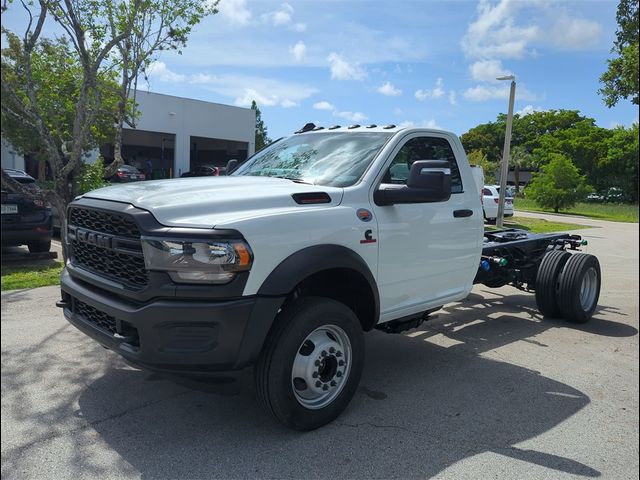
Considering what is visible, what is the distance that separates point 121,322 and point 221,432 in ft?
3.26

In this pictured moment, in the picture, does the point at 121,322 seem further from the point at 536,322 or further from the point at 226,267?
the point at 536,322

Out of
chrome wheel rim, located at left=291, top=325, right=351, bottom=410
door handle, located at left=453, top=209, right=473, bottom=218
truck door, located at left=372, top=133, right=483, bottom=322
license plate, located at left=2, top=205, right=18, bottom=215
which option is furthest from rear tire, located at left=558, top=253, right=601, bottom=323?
license plate, located at left=2, top=205, right=18, bottom=215

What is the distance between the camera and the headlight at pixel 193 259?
9.78 feet

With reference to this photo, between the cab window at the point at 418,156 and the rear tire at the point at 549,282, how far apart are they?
220cm

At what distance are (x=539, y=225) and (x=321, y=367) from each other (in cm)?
1927

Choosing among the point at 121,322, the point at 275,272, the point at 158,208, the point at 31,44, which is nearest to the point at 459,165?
the point at 275,272

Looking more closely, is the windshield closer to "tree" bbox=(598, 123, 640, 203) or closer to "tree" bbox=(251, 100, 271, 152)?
"tree" bbox=(598, 123, 640, 203)

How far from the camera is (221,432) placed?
3.50 meters

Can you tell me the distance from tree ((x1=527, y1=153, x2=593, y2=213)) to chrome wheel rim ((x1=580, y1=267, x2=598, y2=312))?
54.0ft

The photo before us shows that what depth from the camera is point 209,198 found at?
11.1 feet

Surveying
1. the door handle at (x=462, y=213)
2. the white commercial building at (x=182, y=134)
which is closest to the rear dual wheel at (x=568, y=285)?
the door handle at (x=462, y=213)

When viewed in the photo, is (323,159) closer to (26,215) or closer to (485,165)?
(26,215)

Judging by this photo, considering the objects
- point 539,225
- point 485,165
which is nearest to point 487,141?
point 485,165

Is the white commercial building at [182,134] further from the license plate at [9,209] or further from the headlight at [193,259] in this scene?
the headlight at [193,259]
